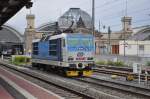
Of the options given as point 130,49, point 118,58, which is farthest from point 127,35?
point 118,58

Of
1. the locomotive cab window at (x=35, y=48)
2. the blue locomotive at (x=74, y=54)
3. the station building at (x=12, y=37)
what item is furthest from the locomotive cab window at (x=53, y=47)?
Result: the station building at (x=12, y=37)

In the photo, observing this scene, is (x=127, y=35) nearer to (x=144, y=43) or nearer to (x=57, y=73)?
(x=144, y=43)

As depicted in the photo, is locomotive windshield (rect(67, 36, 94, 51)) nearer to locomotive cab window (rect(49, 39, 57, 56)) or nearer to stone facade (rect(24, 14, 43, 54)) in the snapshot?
locomotive cab window (rect(49, 39, 57, 56))

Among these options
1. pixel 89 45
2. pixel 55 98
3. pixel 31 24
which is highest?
pixel 31 24

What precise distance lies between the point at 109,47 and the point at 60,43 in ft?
196

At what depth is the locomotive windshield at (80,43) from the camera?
93.7ft

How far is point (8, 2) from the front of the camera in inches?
778

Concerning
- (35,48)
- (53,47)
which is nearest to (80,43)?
(53,47)

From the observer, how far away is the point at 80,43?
94.9ft

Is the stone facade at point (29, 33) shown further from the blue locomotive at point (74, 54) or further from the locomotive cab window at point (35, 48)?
the blue locomotive at point (74, 54)

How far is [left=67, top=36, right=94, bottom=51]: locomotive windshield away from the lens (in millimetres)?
28547

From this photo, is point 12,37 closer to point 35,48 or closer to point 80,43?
point 35,48

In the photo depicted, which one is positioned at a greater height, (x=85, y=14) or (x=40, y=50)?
(x=85, y=14)

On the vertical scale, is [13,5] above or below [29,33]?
below
